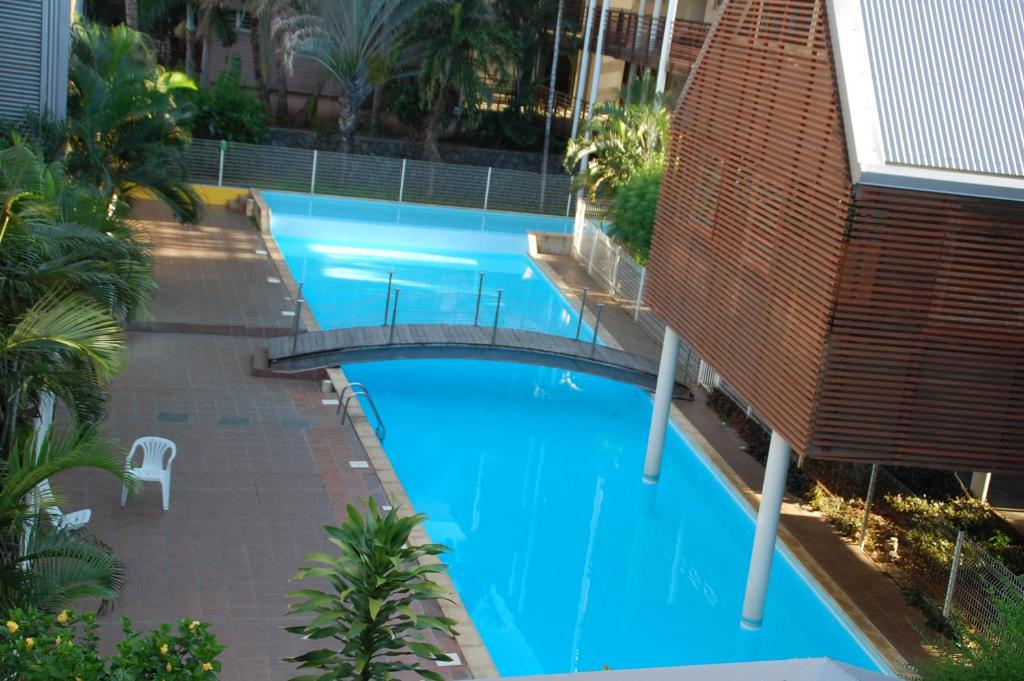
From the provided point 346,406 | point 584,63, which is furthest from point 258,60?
point 346,406

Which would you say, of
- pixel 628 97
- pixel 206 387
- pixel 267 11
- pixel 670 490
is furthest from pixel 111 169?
pixel 267 11

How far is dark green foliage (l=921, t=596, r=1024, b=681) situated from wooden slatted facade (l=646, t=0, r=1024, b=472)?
2.61 metres

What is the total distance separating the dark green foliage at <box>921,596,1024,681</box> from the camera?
7.04 metres

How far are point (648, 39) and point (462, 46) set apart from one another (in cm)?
448

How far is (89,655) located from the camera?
5359mm

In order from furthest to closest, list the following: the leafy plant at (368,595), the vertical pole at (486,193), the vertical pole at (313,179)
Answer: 1. the vertical pole at (486,193)
2. the vertical pole at (313,179)
3. the leafy plant at (368,595)

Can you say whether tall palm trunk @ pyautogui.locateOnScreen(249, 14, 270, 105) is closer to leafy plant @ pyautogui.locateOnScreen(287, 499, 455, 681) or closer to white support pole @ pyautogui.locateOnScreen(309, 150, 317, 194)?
white support pole @ pyautogui.locateOnScreen(309, 150, 317, 194)

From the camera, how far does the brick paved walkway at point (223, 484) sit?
9664mm

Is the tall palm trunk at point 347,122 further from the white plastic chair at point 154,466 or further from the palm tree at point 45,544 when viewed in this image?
the palm tree at point 45,544

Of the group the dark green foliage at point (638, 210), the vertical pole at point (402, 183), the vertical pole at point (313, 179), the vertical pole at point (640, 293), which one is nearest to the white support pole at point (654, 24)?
the vertical pole at point (402, 183)

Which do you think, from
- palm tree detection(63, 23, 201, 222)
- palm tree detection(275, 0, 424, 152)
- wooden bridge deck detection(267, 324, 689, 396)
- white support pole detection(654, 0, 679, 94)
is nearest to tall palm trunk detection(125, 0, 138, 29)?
palm tree detection(275, 0, 424, 152)

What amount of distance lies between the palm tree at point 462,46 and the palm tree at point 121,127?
37.6 feet

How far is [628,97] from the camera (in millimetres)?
25875

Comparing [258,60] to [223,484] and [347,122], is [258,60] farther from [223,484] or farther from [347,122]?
[223,484]
